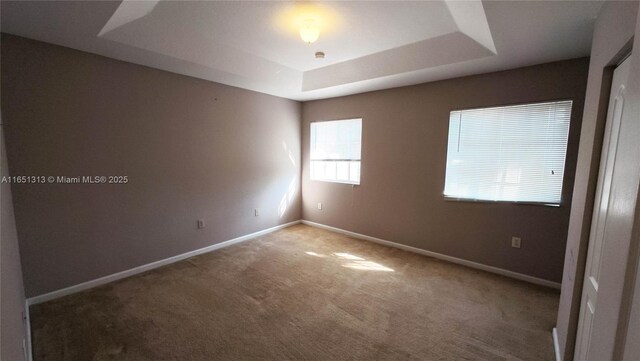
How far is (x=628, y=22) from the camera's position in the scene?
1174 mm

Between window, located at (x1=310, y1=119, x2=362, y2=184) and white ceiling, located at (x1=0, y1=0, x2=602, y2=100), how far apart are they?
39.8 inches

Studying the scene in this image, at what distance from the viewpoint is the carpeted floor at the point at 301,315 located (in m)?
1.84

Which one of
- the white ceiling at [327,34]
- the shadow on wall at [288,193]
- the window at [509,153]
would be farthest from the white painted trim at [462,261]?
the white ceiling at [327,34]

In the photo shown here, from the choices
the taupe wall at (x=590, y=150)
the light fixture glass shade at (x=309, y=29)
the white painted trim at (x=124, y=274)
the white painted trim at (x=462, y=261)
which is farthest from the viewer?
the white painted trim at (x=462, y=261)

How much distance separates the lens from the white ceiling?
6.13 feet

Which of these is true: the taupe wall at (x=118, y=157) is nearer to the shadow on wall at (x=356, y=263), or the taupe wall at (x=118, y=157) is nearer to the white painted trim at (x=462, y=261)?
the shadow on wall at (x=356, y=263)

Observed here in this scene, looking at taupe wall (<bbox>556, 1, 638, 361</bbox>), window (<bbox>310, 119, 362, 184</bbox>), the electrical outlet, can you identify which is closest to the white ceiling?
taupe wall (<bbox>556, 1, 638, 361</bbox>)

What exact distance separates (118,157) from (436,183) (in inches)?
155

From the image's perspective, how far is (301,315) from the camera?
87.7 inches

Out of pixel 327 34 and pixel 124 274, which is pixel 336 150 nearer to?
pixel 327 34

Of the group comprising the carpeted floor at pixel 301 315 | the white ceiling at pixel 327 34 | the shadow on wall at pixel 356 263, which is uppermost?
the white ceiling at pixel 327 34

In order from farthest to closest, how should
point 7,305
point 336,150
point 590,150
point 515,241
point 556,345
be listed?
point 336,150 → point 515,241 → point 556,345 → point 590,150 → point 7,305

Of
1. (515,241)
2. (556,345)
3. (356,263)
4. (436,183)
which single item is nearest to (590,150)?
(556,345)

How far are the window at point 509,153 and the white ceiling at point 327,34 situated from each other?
552 mm
